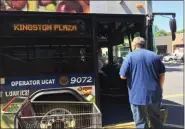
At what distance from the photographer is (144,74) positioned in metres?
5.52

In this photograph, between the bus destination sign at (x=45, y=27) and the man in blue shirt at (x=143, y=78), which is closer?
the man in blue shirt at (x=143, y=78)

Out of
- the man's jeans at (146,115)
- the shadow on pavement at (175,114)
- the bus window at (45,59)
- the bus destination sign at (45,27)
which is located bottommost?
the shadow on pavement at (175,114)

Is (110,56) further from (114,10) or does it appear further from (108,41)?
(114,10)

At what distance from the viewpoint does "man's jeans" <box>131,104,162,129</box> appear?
5590mm

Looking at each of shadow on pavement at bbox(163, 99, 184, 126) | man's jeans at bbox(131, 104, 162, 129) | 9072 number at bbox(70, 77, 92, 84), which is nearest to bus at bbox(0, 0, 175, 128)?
9072 number at bbox(70, 77, 92, 84)

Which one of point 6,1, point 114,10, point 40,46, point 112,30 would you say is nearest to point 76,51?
point 40,46

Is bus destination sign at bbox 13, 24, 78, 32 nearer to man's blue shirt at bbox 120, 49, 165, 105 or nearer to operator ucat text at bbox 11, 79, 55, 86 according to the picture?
operator ucat text at bbox 11, 79, 55, 86

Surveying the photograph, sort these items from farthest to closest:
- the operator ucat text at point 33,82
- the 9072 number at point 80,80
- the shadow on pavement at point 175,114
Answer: the shadow on pavement at point 175,114
the 9072 number at point 80,80
the operator ucat text at point 33,82

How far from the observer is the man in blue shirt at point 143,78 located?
5508 millimetres

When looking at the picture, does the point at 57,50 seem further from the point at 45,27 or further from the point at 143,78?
the point at 143,78

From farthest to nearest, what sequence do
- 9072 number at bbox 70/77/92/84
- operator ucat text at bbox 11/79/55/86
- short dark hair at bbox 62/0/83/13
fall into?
short dark hair at bbox 62/0/83/13 → 9072 number at bbox 70/77/92/84 → operator ucat text at bbox 11/79/55/86

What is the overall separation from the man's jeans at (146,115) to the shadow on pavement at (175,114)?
2708mm

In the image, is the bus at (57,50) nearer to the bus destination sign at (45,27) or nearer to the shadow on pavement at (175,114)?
the bus destination sign at (45,27)

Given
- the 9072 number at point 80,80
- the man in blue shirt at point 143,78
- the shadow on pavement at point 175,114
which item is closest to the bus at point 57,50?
the 9072 number at point 80,80
